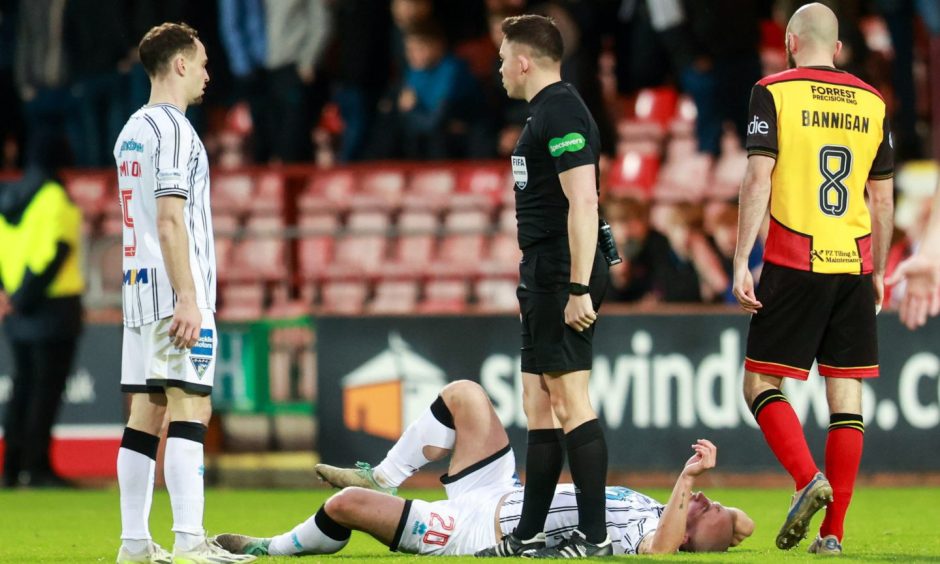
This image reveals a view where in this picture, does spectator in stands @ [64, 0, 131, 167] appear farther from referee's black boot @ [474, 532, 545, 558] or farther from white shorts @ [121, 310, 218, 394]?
referee's black boot @ [474, 532, 545, 558]

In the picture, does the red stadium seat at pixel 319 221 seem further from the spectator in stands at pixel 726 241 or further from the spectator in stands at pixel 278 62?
the spectator in stands at pixel 726 241

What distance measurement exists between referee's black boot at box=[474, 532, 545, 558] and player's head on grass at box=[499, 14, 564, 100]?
180 centimetres

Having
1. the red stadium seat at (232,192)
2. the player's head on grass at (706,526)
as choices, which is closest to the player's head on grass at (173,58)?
the player's head on grass at (706,526)

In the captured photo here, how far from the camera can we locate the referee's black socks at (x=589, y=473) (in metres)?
6.39

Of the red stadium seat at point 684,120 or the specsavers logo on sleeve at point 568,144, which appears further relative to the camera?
the red stadium seat at point 684,120

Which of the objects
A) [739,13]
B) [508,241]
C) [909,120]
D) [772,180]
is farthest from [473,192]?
[772,180]

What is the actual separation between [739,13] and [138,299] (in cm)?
829

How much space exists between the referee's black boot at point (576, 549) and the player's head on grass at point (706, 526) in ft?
1.35

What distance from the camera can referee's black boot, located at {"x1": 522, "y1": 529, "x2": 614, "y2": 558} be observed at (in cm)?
640

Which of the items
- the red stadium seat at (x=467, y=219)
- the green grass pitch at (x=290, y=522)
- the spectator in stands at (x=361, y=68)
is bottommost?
the green grass pitch at (x=290, y=522)

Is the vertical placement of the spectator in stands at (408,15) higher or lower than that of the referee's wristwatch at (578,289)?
higher

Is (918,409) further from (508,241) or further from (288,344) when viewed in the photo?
(288,344)

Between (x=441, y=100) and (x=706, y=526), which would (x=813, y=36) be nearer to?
(x=706, y=526)

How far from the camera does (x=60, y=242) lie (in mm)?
12062
